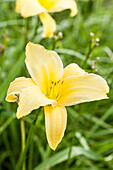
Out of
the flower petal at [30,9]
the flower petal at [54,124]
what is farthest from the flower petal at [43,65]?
the flower petal at [30,9]

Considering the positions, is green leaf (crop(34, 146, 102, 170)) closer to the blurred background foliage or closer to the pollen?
the blurred background foliage

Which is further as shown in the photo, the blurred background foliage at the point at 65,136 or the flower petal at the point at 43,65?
the blurred background foliage at the point at 65,136

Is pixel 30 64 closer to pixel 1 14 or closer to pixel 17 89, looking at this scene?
pixel 17 89

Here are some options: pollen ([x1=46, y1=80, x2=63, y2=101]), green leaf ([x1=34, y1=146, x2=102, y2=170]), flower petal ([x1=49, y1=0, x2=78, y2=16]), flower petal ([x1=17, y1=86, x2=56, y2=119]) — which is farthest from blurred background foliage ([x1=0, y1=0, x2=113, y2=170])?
flower petal ([x1=17, y1=86, x2=56, y2=119])

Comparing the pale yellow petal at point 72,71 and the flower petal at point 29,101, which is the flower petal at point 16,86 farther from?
the pale yellow petal at point 72,71

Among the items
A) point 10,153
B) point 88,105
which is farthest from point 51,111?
point 88,105

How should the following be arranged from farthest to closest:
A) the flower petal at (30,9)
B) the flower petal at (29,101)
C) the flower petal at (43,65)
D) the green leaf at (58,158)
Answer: the green leaf at (58,158) → the flower petal at (30,9) → the flower petal at (43,65) → the flower petal at (29,101)

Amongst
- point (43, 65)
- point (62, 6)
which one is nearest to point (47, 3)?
point (62, 6)
